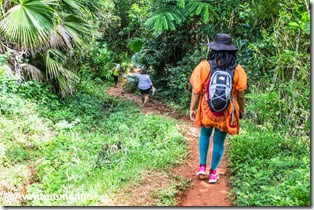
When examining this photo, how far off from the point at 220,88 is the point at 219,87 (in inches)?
0.6

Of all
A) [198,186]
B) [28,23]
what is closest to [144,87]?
[28,23]

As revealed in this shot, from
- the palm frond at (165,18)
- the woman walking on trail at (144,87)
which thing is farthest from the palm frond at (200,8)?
the woman walking on trail at (144,87)

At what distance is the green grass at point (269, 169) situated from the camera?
3400 millimetres

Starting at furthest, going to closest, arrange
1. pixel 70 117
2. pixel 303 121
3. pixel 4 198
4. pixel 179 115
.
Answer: pixel 179 115 → pixel 70 117 → pixel 303 121 → pixel 4 198

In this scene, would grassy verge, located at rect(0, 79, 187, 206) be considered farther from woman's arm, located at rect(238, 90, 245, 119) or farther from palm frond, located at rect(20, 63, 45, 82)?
woman's arm, located at rect(238, 90, 245, 119)

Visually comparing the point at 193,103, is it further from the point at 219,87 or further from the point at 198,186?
the point at 198,186

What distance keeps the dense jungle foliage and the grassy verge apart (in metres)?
0.02

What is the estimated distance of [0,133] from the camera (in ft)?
16.8

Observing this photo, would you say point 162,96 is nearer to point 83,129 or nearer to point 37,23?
point 83,129

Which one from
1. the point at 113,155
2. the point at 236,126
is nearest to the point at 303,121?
the point at 236,126

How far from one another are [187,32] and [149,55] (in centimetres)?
175

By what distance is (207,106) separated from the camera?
3898mm

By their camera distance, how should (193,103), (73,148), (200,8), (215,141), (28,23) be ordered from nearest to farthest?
(193,103) < (215,141) < (73,148) < (28,23) < (200,8)

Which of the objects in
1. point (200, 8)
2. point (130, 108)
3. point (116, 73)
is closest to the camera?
point (200, 8)
